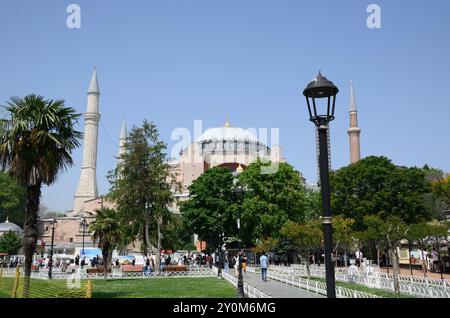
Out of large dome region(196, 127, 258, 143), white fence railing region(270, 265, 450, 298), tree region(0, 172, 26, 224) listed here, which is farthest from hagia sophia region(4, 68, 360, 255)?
white fence railing region(270, 265, 450, 298)

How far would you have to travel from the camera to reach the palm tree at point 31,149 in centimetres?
1373

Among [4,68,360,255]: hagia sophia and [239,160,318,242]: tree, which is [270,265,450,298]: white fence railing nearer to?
[239,160,318,242]: tree

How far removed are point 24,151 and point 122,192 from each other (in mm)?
20446

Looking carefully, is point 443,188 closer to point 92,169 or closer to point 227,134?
point 92,169

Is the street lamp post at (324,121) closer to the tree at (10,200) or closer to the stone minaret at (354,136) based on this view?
the stone minaret at (354,136)

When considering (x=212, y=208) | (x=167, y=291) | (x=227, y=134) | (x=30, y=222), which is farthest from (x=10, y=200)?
(x=30, y=222)

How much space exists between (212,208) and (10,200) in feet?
143

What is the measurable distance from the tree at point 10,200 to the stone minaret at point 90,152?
30.3 ft

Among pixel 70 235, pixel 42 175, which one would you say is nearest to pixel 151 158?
pixel 42 175

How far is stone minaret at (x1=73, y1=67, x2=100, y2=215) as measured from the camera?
6788 centimetres

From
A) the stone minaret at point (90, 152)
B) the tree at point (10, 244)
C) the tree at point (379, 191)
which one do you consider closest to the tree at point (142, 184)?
the tree at point (379, 191)

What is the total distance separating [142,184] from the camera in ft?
111

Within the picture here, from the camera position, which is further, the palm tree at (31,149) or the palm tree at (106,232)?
the palm tree at (106,232)

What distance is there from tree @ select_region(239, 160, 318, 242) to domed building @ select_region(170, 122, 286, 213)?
33380mm
